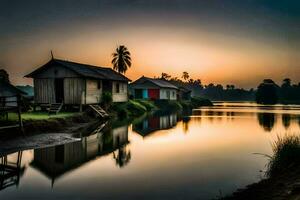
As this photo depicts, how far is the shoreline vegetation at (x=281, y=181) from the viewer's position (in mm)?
7352

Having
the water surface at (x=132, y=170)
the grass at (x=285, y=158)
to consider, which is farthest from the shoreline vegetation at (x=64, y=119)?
the grass at (x=285, y=158)

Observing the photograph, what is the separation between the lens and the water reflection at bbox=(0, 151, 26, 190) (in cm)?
1024

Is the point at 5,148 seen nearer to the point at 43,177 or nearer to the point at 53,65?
the point at 43,177

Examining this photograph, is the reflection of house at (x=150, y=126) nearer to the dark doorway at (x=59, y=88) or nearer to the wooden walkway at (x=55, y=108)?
the wooden walkway at (x=55, y=108)

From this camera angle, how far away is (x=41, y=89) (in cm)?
3170

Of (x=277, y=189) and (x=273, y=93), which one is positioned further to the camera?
(x=273, y=93)

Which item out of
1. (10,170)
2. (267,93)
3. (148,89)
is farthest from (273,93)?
(10,170)

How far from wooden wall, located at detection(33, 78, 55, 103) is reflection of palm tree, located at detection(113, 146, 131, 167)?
1694 centimetres

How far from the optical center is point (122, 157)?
14773 millimetres

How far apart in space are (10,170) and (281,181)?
10706mm

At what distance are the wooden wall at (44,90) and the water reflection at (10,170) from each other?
57.2 ft

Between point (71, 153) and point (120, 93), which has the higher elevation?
point (120, 93)

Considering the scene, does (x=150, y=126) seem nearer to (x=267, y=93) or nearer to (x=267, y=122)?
(x=267, y=122)

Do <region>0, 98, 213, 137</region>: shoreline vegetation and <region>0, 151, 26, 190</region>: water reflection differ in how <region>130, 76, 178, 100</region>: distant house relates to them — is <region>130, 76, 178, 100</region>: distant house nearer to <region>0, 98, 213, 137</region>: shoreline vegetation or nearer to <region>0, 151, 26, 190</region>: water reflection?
<region>0, 98, 213, 137</region>: shoreline vegetation
